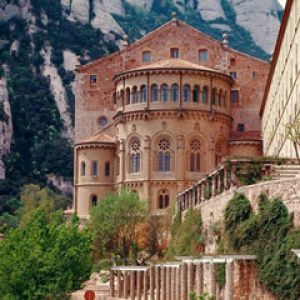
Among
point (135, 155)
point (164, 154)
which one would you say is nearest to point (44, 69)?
point (135, 155)

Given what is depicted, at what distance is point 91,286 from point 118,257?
17.6ft

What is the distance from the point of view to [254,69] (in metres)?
87.7

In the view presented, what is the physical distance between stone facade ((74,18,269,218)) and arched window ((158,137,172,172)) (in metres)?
0.09

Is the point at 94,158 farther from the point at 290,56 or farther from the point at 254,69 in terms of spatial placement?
the point at 290,56

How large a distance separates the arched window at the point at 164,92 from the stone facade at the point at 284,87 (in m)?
8.73

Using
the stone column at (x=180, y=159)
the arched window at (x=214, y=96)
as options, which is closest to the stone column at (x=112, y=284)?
the stone column at (x=180, y=159)

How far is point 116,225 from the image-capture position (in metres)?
65.2

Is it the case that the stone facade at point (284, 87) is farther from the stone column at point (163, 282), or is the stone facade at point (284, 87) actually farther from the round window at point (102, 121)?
the round window at point (102, 121)

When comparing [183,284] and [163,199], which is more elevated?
[163,199]

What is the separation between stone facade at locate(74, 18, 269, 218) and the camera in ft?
250

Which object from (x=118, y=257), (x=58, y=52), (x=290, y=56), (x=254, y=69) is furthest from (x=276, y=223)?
(x=58, y=52)

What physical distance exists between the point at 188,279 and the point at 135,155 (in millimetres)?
38438

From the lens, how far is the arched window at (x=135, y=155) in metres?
76.8

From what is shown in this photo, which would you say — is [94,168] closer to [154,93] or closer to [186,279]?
[154,93]
